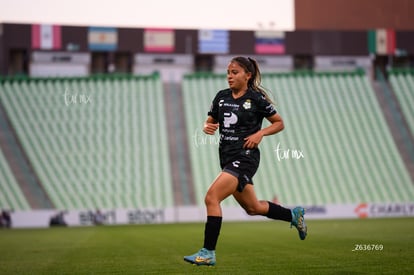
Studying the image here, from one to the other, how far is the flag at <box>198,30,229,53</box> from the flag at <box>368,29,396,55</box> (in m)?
9.01

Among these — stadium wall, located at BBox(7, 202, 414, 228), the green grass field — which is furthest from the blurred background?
the green grass field

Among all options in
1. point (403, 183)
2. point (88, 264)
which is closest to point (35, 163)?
point (403, 183)

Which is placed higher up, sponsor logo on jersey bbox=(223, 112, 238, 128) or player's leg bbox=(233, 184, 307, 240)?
sponsor logo on jersey bbox=(223, 112, 238, 128)

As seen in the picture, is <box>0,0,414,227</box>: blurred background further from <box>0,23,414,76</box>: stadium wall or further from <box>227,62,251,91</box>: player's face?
<box>227,62,251,91</box>: player's face

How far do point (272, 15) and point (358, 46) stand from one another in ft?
18.4

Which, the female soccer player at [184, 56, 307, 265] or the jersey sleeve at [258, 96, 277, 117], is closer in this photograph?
the female soccer player at [184, 56, 307, 265]

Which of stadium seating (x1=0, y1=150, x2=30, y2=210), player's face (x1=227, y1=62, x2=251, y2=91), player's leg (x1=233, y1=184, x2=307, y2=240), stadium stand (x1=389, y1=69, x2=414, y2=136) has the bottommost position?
stadium seating (x1=0, y1=150, x2=30, y2=210)

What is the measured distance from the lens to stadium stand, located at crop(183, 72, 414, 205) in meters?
30.6

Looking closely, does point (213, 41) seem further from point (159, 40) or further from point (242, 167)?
point (242, 167)

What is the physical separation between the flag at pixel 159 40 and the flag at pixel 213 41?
166cm

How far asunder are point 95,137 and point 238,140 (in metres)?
24.5

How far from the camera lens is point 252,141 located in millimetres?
8352

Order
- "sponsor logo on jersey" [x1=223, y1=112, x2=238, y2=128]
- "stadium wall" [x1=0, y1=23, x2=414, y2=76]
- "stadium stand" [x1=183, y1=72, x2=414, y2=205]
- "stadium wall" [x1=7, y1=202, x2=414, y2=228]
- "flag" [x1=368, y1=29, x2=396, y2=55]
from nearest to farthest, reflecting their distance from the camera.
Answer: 1. "sponsor logo on jersey" [x1=223, y1=112, x2=238, y2=128]
2. "stadium wall" [x1=7, y1=202, x2=414, y2=228]
3. "stadium stand" [x1=183, y1=72, x2=414, y2=205]
4. "stadium wall" [x1=0, y1=23, x2=414, y2=76]
5. "flag" [x1=368, y1=29, x2=396, y2=55]

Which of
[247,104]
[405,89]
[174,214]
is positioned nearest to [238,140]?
[247,104]
